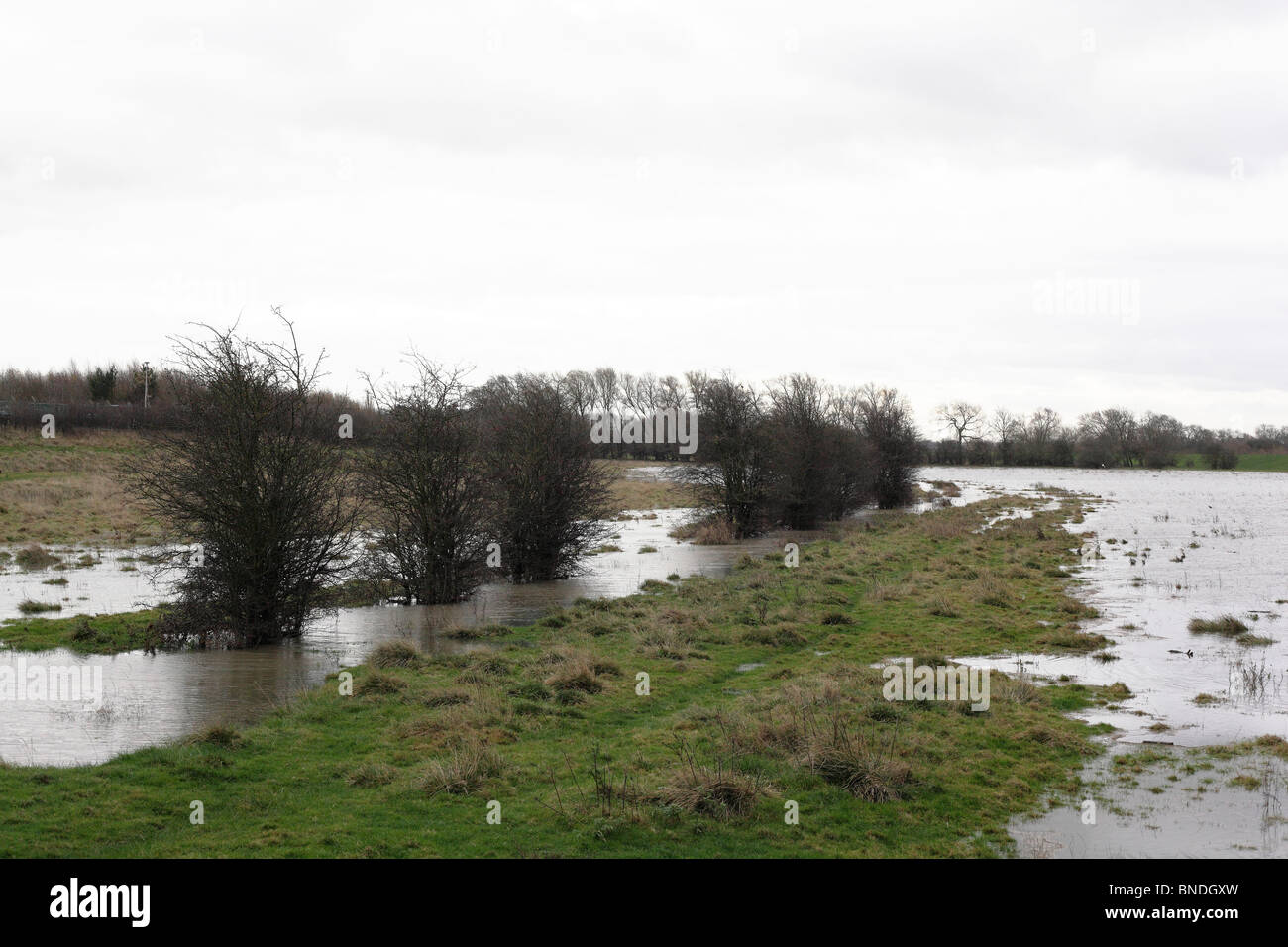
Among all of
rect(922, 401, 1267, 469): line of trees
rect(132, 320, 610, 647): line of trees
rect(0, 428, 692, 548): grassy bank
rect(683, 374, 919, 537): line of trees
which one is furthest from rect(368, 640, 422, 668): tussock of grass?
rect(922, 401, 1267, 469): line of trees

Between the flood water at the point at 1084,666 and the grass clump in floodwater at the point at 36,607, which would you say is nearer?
the flood water at the point at 1084,666

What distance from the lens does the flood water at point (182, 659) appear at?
11180 millimetres

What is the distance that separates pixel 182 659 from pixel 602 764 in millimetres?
9672

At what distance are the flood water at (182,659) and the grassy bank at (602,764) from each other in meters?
0.93

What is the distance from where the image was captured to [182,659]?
16203mm

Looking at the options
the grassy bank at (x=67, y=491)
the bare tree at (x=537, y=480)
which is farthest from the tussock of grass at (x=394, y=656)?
the bare tree at (x=537, y=480)

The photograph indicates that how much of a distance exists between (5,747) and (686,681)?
29.0 ft

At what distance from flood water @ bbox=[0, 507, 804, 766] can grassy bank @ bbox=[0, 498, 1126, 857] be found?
0.93 metres

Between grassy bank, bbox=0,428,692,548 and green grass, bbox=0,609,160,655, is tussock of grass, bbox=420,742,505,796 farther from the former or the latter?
grassy bank, bbox=0,428,692,548

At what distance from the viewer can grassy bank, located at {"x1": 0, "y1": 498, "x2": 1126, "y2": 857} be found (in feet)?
26.5

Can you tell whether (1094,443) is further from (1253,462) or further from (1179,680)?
(1179,680)

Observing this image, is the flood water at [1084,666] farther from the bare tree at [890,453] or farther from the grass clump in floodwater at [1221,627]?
the bare tree at [890,453]

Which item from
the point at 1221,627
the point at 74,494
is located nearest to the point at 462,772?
the point at 1221,627
